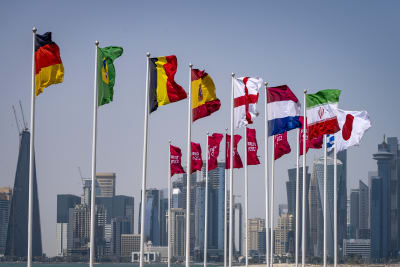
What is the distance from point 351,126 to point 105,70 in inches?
851

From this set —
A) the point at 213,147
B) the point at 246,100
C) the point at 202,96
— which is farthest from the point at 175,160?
the point at 202,96

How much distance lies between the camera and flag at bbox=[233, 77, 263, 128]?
50.9 m

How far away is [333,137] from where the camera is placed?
61.0 meters

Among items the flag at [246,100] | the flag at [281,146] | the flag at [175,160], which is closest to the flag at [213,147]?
the flag at [175,160]

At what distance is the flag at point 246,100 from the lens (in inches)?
2005

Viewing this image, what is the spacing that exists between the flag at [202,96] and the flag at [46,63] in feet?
31.6

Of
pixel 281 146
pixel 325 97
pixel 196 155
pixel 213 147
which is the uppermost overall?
pixel 325 97

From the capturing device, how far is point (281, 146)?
57.6 meters

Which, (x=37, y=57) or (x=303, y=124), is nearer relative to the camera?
(x=37, y=57)

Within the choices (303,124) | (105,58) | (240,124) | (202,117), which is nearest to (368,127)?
(303,124)

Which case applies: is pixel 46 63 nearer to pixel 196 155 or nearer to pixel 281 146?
pixel 281 146

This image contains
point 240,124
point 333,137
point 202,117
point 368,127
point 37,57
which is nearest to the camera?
point 37,57

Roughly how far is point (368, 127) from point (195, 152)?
12.8m

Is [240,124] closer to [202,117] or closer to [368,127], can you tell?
[202,117]
